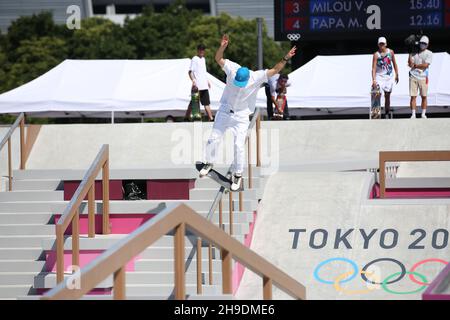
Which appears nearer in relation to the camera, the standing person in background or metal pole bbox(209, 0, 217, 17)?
the standing person in background

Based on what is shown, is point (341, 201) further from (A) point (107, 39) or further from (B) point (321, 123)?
(A) point (107, 39)

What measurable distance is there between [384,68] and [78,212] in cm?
936

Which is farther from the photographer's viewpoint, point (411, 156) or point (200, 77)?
point (200, 77)

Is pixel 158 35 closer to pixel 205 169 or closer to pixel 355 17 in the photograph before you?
pixel 355 17

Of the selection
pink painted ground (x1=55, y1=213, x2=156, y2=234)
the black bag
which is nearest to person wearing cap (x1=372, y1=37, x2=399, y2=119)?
the black bag

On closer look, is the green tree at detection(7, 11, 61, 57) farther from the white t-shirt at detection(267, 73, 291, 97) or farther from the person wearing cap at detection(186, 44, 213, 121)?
the person wearing cap at detection(186, 44, 213, 121)

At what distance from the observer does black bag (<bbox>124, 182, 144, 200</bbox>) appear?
14.8 meters

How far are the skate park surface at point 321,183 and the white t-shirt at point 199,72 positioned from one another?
138cm

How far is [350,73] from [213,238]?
57.8 ft

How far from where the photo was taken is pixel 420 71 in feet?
66.3

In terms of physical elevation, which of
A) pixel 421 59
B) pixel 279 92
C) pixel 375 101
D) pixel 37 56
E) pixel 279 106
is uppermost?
pixel 421 59

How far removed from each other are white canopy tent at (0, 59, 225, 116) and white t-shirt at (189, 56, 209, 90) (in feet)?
7.44

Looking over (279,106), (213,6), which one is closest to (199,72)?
(279,106)

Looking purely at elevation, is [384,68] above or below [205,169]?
above
